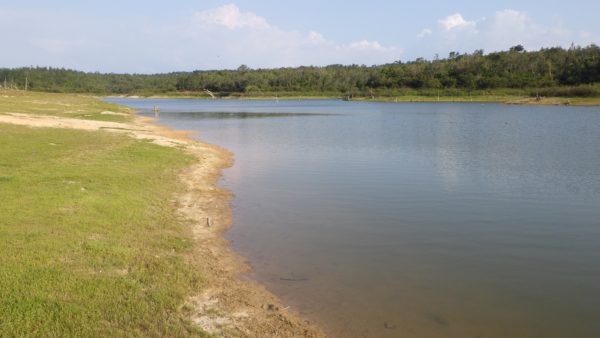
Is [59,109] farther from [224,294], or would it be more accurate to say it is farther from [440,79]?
[440,79]

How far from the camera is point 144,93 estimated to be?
197 m

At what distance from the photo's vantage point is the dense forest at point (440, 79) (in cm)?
10662

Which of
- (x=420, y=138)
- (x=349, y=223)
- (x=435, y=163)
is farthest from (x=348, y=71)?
(x=349, y=223)

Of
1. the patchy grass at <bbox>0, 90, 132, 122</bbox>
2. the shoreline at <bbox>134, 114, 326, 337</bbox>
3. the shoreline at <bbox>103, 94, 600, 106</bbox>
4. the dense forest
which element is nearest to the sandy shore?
the shoreline at <bbox>134, 114, 326, 337</bbox>

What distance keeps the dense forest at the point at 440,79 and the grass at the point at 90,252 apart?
97.4m

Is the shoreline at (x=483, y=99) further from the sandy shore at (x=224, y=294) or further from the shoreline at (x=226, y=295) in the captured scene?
the shoreline at (x=226, y=295)

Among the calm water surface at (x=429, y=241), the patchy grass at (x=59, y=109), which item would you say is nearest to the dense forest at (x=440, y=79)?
the patchy grass at (x=59, y=109)

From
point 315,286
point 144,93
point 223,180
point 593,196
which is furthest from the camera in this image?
point 144,93

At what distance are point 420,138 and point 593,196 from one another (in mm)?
20254

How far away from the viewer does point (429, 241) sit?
12.3m

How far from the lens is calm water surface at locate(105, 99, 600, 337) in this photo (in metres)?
8.37

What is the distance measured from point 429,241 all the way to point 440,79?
413 feet

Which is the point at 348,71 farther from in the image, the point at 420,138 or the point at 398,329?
the point at 398,329

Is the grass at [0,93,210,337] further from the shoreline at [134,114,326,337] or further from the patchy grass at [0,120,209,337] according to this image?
the shoreline at [134,114,326,337]
